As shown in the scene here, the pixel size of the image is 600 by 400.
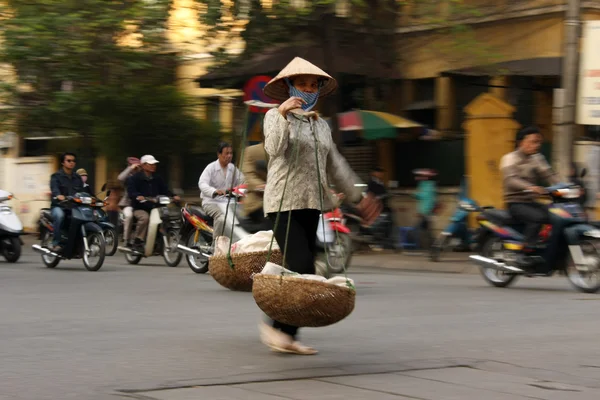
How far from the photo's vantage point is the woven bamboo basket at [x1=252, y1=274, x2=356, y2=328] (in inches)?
259

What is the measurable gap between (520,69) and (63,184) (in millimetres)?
8610

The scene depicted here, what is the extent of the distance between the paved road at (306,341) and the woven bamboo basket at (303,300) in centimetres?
31

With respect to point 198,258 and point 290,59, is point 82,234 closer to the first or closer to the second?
point 198,258

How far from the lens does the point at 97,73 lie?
23.1 m

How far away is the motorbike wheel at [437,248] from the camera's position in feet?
59.6

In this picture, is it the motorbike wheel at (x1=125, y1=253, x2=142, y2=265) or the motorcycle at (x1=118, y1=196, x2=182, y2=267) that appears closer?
the motorcycle at (x1=118, y1=196, x2=182, y2=267)

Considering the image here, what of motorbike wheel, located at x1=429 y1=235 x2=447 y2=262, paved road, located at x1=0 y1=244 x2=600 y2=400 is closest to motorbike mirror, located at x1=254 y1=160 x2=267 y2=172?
paved road, located at x1=0 y1=244 x2=600 y2=400

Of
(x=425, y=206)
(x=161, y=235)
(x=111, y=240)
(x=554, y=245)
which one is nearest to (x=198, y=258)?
(x=161, y=235)

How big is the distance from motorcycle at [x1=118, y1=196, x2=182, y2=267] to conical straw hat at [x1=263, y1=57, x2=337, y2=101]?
9.86 meters

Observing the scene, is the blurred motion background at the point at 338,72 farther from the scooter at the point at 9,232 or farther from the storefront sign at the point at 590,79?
the scooter at the point at 9,232

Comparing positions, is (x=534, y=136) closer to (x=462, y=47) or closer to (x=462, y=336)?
(x=462, y=336)

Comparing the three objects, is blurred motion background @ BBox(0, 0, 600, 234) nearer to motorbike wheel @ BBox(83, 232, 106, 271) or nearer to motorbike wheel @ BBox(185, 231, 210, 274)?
motorbike wheel @ BBox(185, 231, 210, 274)

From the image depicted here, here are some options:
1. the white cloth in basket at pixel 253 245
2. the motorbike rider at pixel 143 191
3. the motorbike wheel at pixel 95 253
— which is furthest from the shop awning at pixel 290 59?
the white cloth in basket at pixel 253 245

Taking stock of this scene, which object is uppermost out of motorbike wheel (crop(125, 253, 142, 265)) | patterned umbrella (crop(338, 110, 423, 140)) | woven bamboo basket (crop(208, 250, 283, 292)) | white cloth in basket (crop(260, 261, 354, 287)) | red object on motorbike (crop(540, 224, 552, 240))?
white cloth in basket (crop(260, 261, 354, 287))
